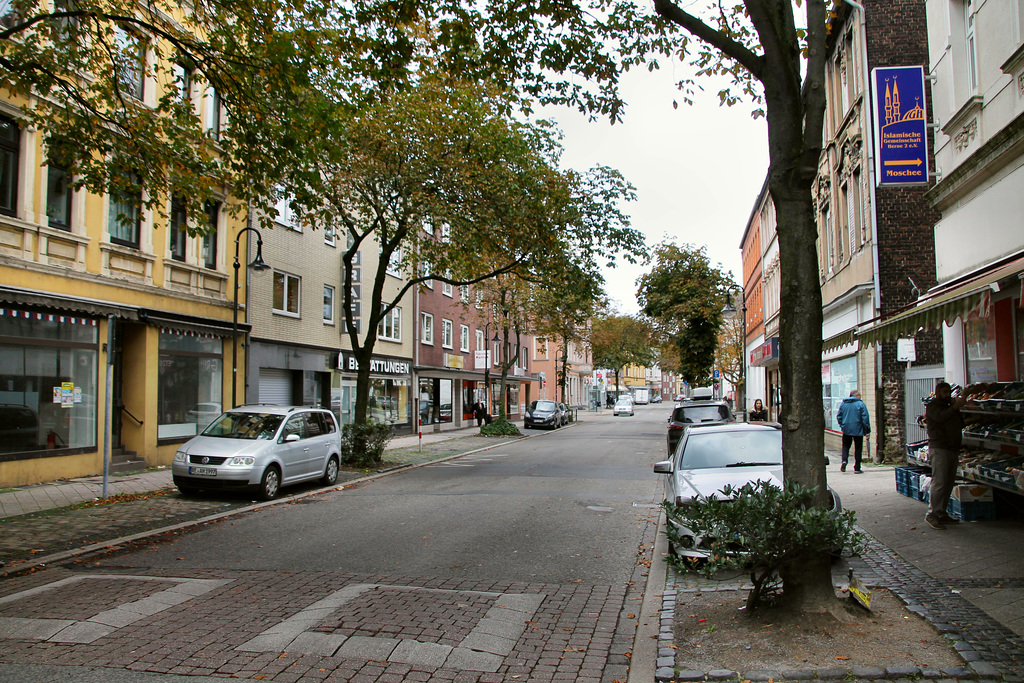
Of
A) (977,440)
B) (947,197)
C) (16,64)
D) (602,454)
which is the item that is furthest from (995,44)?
(602,454)

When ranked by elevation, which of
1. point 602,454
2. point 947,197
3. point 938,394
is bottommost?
point 602,454

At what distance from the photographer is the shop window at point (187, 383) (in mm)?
17734

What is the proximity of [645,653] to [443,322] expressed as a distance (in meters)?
33.0

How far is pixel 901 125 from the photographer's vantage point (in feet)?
45.0

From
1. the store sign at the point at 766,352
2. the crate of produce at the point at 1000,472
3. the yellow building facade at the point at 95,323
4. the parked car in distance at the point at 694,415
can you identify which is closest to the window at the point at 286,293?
the yellow building facade at the point at 95,323

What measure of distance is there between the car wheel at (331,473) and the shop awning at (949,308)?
33.6ft

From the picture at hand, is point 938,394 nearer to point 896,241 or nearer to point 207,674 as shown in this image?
point 207,674

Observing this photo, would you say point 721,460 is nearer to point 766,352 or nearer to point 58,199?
point 58,199

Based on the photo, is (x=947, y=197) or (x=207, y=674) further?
(x=947, y=197)

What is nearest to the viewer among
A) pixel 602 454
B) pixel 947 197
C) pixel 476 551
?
pixel 476 551

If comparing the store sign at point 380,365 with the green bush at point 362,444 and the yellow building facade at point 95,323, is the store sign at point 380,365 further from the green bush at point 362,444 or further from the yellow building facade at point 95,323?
the yellow building facade at point 95,323

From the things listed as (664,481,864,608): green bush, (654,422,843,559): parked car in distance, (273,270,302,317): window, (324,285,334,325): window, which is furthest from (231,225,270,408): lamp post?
(664,481,864,608): green bush

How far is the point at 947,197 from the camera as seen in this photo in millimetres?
11227

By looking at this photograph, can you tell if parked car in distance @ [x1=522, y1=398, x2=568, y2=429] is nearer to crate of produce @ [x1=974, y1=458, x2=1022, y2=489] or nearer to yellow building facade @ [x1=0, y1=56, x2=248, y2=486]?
yellow building facade @ [x1=0, y1=56, x2=248, y2=486]
